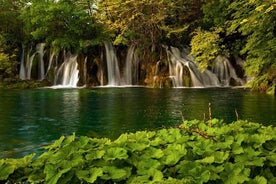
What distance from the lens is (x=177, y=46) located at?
131 ft

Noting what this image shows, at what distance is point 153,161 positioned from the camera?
346cm

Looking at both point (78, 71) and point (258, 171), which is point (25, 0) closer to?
point (78, 71)

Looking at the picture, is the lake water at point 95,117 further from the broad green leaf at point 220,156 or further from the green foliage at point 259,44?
the broad green leaf at point 220,156

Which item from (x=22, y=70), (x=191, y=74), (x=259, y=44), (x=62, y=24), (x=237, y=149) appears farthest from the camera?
(x=62, y=24)

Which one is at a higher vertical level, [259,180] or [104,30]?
[104,30]

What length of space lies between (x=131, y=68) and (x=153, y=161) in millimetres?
34886

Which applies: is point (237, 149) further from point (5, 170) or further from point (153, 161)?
point (5, 170)

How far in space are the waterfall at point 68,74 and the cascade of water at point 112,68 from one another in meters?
3.10

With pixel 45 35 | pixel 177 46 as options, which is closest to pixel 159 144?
pixel 177 46

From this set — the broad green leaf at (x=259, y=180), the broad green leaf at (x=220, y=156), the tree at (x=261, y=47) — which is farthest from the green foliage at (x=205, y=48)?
the broad green leaf at (x=259, y=180)

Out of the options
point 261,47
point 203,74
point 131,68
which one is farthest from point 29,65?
point 261,47

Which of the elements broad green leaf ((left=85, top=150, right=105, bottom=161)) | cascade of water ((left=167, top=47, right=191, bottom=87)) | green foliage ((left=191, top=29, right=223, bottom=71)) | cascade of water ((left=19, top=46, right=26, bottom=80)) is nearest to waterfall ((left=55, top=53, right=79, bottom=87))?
cascade of water ((left=19, top=46, right=26, bottom=80))

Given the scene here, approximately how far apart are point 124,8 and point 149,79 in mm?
6992

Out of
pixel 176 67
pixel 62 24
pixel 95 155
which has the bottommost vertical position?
pixel 95 155
